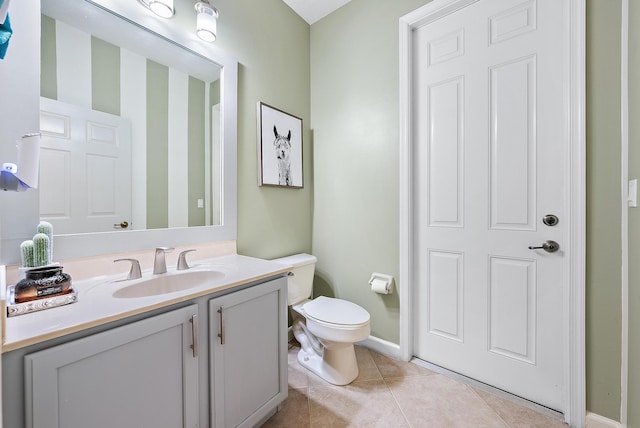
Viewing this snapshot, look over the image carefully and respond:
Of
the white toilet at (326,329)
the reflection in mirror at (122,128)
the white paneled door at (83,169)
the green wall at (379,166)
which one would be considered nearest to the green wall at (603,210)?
the green wall at (379,166)

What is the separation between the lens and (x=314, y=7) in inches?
83.7

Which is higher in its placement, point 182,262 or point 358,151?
point 358,151

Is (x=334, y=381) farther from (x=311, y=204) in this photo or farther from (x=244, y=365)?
(x=311, y=204)

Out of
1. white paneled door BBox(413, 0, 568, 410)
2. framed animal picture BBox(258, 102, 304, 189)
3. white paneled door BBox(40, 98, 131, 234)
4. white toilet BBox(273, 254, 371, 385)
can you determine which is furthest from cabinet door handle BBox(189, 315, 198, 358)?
white paneled door BBox(413, 0, 568, 410)

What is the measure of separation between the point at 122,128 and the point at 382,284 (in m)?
1.75

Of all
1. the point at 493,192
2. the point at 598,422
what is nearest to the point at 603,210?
the point at 493,192

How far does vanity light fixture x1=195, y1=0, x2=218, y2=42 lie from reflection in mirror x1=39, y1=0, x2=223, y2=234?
12 centimetres

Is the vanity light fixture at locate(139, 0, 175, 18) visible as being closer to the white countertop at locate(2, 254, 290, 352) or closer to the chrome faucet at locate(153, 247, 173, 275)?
the chrome faucet at locate(153, 247, 173, 275)

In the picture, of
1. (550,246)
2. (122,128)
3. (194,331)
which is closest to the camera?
(194,331)

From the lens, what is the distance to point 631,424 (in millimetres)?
1138

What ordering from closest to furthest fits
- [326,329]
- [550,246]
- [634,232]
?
[634,232] < [550,246] < [326,329]

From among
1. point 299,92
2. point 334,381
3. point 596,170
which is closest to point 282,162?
point 299,92

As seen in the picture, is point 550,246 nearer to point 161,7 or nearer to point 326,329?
point 326,329

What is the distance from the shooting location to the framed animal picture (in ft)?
6.15
